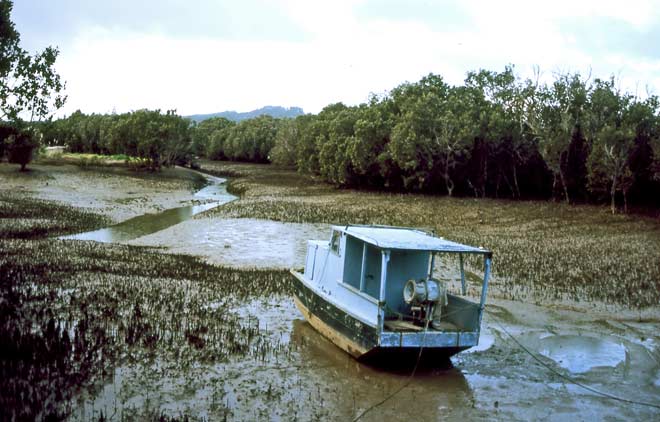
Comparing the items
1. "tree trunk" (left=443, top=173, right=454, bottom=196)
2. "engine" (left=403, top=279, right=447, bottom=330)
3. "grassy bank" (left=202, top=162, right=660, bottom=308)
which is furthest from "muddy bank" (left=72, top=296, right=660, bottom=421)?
"tree trunk" (left=443, top=173, right=454, bottom=196)

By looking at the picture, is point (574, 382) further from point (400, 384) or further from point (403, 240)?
point (403, 240)

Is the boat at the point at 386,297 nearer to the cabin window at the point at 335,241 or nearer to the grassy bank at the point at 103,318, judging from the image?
the cabin window at the point at 335,241

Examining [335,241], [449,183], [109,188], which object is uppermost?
[449,183]

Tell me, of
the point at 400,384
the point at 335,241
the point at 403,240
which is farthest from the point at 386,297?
the point at 400,384

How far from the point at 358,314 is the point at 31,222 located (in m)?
22.8

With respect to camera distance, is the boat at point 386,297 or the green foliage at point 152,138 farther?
the green foliage at point 152,138

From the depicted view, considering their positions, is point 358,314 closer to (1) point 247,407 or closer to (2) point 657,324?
(1) point 247,407

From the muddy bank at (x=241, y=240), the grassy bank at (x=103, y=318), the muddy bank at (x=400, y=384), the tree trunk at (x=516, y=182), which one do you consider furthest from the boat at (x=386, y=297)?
the tree trunk at (x=516, y=182)

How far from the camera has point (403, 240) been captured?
13.0m

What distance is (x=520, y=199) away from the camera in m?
49.0

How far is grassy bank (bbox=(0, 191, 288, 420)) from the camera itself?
1045 centimetres

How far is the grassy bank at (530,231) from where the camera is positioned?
65.0ft

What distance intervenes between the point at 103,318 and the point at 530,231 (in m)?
24.1

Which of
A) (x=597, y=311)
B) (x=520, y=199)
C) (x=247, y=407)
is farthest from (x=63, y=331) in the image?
(x=520, y=199)
